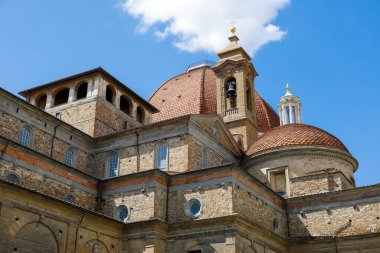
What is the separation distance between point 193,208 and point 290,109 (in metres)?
17.2

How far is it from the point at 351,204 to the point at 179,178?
32.3 feet

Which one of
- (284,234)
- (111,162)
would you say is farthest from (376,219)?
(111,162)

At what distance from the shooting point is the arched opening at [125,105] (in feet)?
119

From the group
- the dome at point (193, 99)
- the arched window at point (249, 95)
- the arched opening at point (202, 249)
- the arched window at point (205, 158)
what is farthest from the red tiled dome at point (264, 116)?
the arched opening at point (202, 249)

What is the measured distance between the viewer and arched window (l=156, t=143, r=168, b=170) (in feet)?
94.5

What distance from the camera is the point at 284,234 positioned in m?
29.2

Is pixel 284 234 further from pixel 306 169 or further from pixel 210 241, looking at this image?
pixel 210 241

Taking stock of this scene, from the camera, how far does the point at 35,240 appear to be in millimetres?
20859

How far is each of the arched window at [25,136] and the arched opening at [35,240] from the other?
755 cm

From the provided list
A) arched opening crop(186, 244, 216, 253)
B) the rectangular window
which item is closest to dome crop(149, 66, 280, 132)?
the rectangular window

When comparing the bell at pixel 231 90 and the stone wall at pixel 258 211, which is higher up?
the bell at pixel 231 90

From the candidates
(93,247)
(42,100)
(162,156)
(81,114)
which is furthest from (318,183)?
(42,100)

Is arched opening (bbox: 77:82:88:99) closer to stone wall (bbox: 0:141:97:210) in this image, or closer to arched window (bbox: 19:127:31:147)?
arched window (bbox: 19:127:31:147)

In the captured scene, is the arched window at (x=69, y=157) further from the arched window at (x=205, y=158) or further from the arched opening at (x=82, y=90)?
the arched window at (x=205, y=158)
